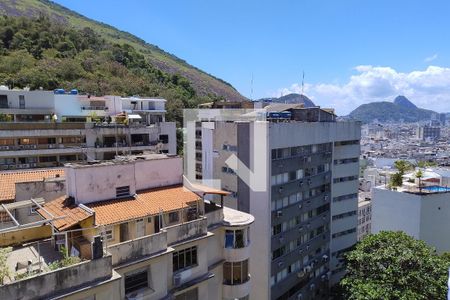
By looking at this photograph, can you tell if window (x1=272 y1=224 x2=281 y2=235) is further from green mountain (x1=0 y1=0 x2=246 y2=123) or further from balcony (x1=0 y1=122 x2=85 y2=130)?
green mountain (x1=0 y1=0 x2=246 y2=123)

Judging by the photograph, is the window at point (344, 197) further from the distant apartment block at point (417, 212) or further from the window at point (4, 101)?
the window at point (4, 101)

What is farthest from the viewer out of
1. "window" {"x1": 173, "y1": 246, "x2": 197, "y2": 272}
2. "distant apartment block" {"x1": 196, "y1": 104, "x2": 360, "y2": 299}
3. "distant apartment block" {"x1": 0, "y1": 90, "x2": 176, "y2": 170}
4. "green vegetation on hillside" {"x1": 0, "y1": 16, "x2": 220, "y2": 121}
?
"green vegetation on hillside" {"x1": 0, "y1": 16, "x2": 220, "y2": 121}

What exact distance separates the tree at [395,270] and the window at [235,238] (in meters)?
13.1

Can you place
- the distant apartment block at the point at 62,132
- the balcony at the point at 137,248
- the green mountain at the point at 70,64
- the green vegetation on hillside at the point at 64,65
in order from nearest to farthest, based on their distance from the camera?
the balcony at the point at 137,248, the distant apartment block at the point at 62,132, the green vegetation on hillside at the point at 64,65, the green mountain at the point at 70,64

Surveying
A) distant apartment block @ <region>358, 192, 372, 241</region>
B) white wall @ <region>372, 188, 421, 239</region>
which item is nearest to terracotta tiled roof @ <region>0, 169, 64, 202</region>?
white wall @ <region>372, 188, 421, 239</region>

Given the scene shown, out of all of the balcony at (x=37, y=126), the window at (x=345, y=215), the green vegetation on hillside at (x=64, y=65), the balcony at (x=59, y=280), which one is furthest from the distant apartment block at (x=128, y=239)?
the green vegetation on hillside at (x=64, y=65)

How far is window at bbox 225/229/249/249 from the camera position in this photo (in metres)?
17.9

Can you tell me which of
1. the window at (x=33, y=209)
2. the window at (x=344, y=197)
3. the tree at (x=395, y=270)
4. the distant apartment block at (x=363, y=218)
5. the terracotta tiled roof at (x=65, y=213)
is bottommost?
the distant apartment block at (x=363, y=218)

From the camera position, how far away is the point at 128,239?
47.0 ft

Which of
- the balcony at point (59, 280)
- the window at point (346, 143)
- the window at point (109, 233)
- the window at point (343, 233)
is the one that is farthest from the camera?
the window at point (343, 233)

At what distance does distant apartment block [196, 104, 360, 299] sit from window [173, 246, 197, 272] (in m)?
13.8

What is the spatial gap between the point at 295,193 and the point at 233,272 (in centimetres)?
1547

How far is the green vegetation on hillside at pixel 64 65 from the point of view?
7125cm

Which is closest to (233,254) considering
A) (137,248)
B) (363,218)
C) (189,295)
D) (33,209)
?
(189,295)
